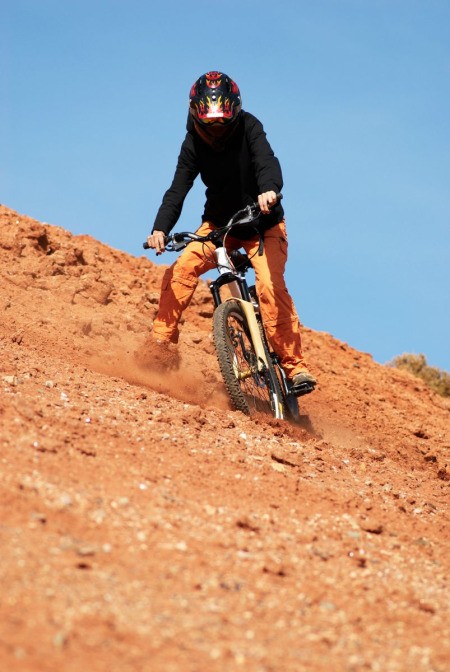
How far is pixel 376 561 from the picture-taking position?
5.18 meters

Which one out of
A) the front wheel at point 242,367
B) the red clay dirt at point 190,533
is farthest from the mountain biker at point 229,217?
the red clay dirt at point 190,533

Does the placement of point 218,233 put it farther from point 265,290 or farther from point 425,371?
point 425,371

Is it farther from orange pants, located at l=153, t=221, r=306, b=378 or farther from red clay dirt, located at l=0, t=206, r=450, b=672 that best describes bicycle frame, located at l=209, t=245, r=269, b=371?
red clay dirt, located at l=0, t=206, r=450, b=672

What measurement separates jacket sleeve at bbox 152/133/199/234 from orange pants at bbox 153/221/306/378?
0.28 metres

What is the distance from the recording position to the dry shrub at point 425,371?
20.1m

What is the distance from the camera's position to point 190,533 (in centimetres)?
482

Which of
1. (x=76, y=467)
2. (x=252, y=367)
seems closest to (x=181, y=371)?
(x=252, y=367)

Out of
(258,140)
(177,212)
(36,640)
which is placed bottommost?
(36,640)

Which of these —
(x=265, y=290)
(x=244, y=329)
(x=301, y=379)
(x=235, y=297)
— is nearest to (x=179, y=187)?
(x=235, y=297)

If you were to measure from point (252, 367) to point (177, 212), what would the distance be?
152 centimetres

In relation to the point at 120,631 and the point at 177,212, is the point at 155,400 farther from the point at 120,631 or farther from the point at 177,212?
the point at 120,631

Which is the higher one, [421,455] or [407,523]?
[421,455]

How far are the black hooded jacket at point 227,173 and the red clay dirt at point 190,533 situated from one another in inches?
58.8

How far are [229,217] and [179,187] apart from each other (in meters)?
0.51
